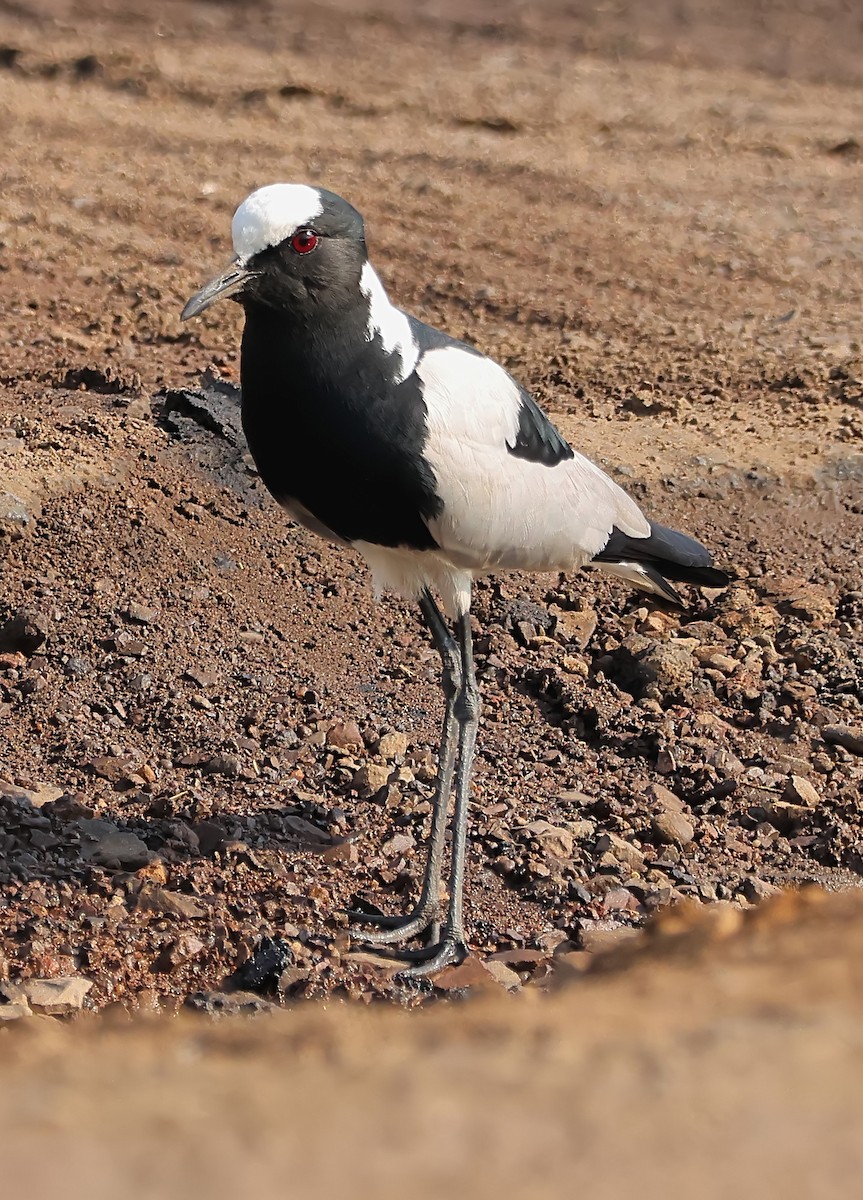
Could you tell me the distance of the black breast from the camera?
4125mm

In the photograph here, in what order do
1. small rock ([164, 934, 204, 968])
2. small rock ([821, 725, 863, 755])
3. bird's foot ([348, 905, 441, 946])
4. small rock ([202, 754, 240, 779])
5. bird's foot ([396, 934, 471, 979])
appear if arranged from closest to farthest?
1. small rock ([164, 934, 204, 968])
2. bird's foot ([396, 934, 471, 979])
3. bird's foot ([348, 905, 441, 946])
4. small rock ([202, 754, 240, 779])
5. small rock ([821, 725, 863, 755])

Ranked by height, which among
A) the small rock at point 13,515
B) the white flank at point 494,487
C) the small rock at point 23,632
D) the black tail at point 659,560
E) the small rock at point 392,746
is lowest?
the small rock at point 392,746

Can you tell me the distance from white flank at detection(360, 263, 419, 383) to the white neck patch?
262mm

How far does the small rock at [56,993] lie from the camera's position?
13.2ft

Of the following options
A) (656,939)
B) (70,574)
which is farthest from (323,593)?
(656,939)

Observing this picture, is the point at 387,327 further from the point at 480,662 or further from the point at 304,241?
the point at 480,662

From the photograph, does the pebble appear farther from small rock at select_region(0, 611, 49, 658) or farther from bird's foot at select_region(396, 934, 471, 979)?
small rock at select_region(0, 611, 49, 658)

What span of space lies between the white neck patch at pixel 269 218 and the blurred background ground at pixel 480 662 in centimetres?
186

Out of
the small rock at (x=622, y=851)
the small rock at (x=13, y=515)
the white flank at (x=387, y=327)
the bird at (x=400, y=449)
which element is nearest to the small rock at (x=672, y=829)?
the small rock at (x=622, y=851)

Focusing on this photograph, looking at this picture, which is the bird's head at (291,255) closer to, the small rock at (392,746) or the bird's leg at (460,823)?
the bird's leg at (460,823)

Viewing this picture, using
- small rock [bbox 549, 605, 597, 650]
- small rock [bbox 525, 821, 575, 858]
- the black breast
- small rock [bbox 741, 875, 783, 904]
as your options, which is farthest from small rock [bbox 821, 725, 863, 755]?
the black breast

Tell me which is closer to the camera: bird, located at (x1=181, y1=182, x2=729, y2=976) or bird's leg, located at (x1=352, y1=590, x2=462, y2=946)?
bird, located at (x1=181, y1=182, x2=729, y2=976)

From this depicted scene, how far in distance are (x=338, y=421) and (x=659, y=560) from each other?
1.49m

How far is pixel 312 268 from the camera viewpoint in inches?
161
